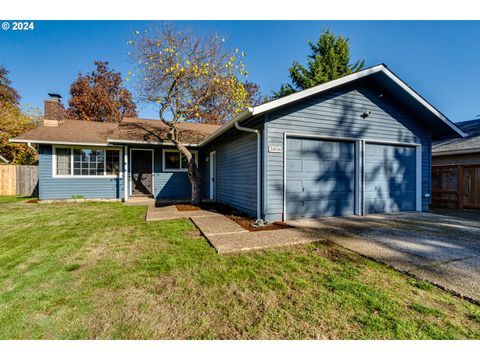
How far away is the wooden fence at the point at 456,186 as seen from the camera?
7934 mm

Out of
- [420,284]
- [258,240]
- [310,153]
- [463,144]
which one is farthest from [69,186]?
[463,144]

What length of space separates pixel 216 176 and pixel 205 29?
17.8 ft

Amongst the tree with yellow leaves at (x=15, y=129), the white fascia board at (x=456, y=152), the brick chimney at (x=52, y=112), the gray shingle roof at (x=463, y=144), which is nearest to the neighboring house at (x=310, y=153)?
the brick chimney at (x=52, y=112)

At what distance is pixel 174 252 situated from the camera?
3.57 meters

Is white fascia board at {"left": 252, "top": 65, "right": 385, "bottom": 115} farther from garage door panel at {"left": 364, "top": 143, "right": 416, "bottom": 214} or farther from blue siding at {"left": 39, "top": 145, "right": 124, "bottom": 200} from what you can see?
blue siding at {"left": 39, "top": 145, "right": 124, "bottom": 200}

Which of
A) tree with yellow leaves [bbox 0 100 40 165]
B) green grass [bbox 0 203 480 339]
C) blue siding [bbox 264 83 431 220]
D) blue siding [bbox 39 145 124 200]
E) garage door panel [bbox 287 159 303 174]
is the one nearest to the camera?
green grass [bbox 0 203 480 339]

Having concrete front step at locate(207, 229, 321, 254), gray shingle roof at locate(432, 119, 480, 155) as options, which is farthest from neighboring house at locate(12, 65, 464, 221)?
gray shingle roof at locate(432, 119, 480, 155)

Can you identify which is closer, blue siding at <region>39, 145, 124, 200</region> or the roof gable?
the roof gable

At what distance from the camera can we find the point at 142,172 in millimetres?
10602

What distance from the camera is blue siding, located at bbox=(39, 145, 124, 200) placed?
8.99m

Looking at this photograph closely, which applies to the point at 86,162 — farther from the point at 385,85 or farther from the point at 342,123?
the point at 385,85

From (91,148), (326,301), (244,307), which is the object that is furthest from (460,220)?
(91,148)

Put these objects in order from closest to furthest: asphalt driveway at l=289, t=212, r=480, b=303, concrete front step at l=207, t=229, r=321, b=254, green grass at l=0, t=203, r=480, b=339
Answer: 1. green grass at l=0, t=203, r=480, b=339
2. asphalt driveway at l=289, t=212, r=480, b=303
3. concrete front step at l=207, t=229, r=321, b=254

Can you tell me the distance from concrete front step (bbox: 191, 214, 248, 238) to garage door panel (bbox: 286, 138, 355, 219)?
1.61 m
